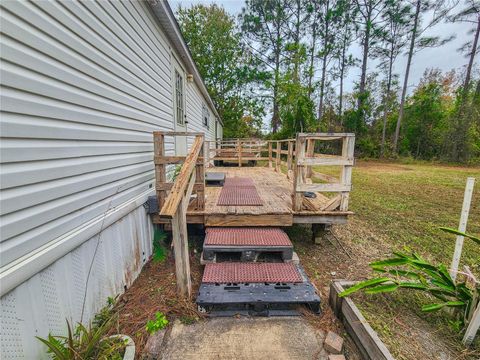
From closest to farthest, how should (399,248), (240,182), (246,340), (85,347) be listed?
(85,347) → (246,340) → (399,248) → (240,182)

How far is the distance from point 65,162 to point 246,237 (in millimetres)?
2041

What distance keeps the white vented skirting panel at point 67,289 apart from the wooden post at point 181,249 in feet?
2.42

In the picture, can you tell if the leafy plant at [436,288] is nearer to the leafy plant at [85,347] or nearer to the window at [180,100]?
the leafy plant at [85,347]

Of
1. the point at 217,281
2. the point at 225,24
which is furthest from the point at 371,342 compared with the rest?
the point at 225,24

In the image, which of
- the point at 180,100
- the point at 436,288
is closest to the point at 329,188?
the point at 436,288

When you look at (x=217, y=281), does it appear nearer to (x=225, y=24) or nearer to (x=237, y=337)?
(x=237, y=337)

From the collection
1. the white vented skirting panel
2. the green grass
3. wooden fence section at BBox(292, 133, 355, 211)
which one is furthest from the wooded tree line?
the white vented skirting panel

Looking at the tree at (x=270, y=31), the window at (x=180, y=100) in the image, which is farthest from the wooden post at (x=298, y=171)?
the tree at (x=270, y=31)

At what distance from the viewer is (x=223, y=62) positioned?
21.1 metres

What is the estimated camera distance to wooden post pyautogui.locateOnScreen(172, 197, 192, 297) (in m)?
2.02

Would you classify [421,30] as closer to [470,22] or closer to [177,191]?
[470,22]

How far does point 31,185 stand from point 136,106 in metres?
1.87

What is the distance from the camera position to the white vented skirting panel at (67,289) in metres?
1.30

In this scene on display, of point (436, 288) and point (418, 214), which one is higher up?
point (436, 288)
